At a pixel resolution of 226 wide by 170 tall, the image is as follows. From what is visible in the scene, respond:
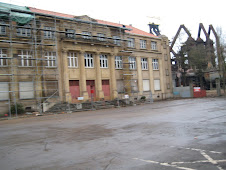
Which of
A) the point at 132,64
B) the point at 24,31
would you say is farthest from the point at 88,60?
the point at 24,31

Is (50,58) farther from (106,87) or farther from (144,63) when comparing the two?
(144,63)

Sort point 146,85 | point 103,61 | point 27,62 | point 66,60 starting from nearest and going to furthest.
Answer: point 27,62 < point 66,60 < point 103,61 < point 146,85

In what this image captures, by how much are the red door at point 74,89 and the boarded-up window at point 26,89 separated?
537 centimetres

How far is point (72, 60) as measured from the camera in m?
31.6

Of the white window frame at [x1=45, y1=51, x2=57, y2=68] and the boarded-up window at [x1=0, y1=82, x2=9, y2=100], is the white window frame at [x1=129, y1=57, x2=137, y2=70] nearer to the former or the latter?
the white window frame at [x1=45, y1=51, x2=57, y2=68]

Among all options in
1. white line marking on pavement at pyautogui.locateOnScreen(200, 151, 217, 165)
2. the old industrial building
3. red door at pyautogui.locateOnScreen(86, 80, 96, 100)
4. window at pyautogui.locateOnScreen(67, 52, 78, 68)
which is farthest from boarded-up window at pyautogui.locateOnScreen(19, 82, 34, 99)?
white line marking on pavement at pyautogui.locateOnScreen(200, 151, 217, 165)

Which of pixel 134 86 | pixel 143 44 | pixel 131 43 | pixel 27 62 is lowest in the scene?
pixel 134 86

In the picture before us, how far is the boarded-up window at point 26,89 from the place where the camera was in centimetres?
2697

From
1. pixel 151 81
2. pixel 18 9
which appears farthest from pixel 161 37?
pixel 18 9

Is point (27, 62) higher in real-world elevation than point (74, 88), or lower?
higher

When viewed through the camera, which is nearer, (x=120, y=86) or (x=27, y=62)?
(x=27, y=62)

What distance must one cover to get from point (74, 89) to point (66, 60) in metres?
4.17

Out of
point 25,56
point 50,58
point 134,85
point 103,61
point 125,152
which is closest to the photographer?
point 125,152

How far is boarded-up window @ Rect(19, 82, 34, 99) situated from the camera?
27.0 meters
